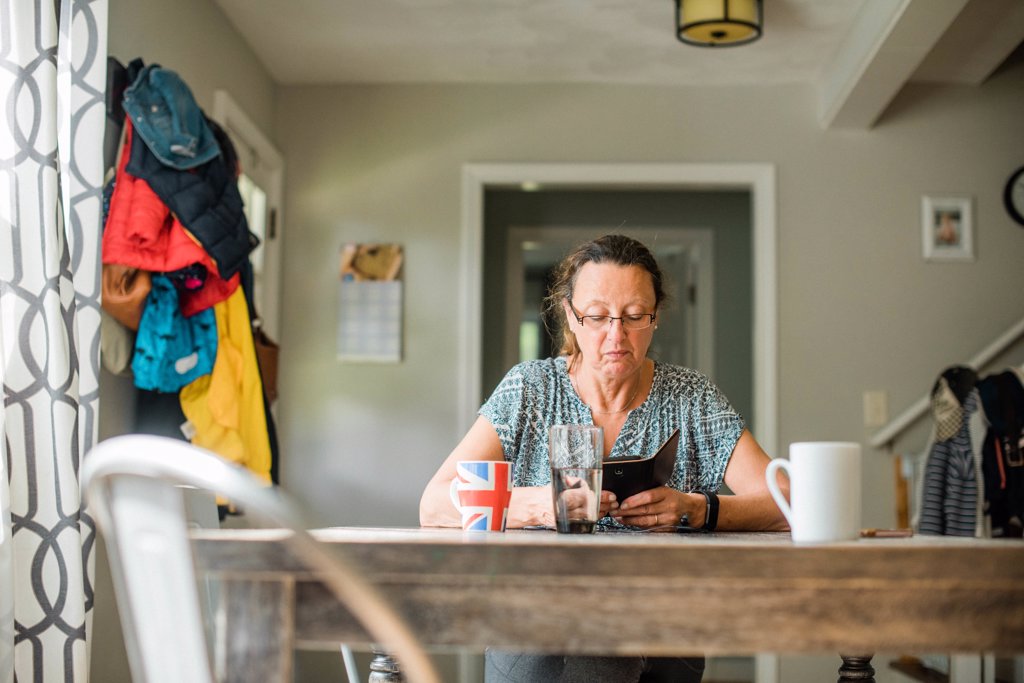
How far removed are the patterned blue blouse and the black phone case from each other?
1.09 ft

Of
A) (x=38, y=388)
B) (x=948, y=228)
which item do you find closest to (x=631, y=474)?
(x=38, y=388)

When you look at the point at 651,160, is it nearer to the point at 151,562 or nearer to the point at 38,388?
the point at 38,388

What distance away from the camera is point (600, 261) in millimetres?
1891

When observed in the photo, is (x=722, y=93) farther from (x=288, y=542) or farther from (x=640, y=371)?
(x=288, y=542)

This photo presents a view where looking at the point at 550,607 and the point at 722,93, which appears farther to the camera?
the point at 722,93

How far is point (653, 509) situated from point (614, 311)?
43 centimetres

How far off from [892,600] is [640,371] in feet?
3.79

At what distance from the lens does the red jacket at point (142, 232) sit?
94.6 inches

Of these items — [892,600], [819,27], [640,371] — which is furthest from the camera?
[819,27]

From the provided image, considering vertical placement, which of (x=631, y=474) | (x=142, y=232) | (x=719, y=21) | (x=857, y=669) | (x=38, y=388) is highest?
(x=719, y=21)

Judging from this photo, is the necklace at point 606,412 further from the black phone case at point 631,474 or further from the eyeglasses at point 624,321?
the black phone case at point 631,474

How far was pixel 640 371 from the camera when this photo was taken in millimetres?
1966

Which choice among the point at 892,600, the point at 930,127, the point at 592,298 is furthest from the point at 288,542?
the point at 930,127

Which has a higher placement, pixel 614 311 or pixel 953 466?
pixel 614 311
